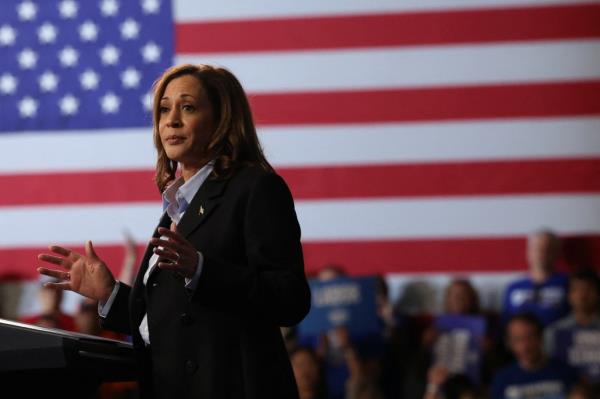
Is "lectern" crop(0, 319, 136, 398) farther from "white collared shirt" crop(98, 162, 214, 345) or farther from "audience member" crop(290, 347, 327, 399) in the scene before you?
"audience member" crop(290, 347, 327, 399)

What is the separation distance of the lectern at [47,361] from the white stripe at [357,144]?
4.74 meters

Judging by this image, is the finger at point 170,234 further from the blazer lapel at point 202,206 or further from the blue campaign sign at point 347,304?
the blue campaign sign at point 347,304

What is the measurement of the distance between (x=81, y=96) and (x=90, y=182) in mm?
498

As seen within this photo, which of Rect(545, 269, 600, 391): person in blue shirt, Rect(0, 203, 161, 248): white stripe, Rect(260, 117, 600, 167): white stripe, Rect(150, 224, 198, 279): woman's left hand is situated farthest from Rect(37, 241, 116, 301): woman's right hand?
Rect(0, 203, 161, 248): white stripe

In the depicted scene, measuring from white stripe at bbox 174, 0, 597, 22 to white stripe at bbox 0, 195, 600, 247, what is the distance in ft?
3.53

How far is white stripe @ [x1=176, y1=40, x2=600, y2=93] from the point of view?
20.3 feet

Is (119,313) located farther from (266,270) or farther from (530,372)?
(530,372)

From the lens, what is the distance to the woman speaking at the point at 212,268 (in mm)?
1581

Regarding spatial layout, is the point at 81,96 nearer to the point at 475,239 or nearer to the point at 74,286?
the point at 475,239

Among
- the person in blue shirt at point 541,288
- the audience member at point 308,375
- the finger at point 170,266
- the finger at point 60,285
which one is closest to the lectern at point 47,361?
the finger at point 170,266

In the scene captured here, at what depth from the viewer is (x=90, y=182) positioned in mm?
6512

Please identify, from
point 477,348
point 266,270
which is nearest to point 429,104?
point 477,348

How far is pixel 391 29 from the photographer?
20.8 ft

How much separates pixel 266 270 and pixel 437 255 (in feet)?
15.1
